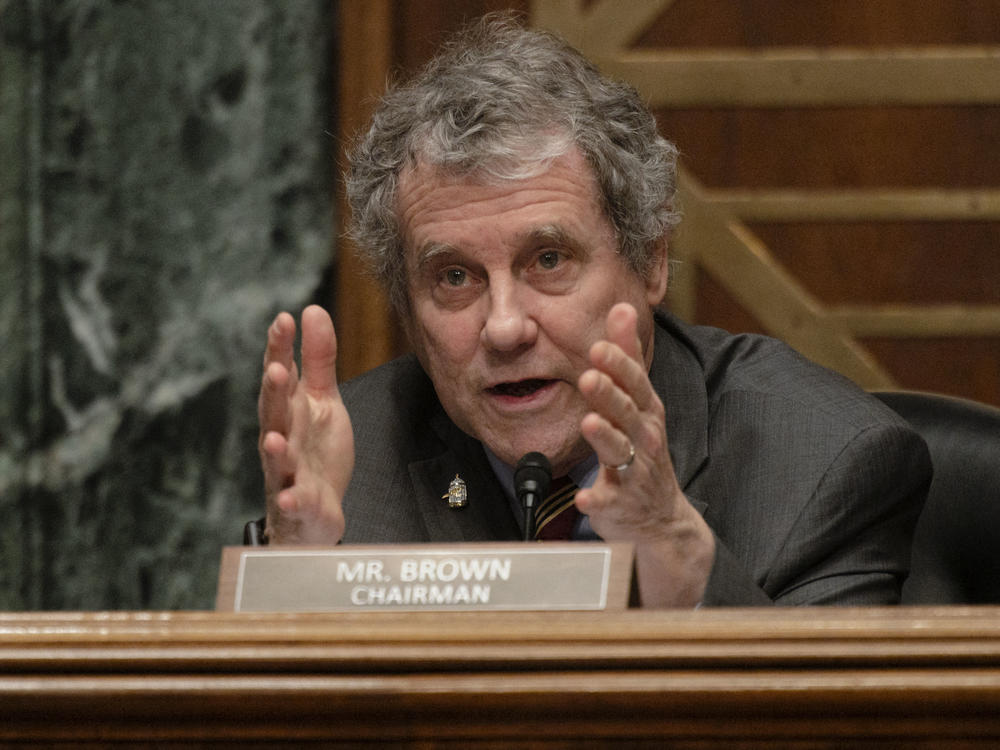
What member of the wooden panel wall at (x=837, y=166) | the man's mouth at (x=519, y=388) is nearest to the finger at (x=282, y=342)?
the man's mouth at (x=519, y=388)

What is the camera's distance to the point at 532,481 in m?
1.40

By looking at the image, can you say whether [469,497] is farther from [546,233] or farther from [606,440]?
[606,440]

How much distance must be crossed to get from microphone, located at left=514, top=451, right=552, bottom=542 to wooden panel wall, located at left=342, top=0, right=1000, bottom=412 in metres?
1.52

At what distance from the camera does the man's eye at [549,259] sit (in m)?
1.70

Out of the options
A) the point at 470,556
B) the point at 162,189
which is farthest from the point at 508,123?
the point at 162,189

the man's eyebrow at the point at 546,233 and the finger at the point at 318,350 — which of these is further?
the man's eyebrow at the point at 546,233

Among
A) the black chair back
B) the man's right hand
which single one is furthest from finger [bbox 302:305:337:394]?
the black chair back

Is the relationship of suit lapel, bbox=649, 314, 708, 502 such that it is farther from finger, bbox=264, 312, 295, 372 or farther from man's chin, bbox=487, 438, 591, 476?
finger, bbox=264, 312, 295, 372

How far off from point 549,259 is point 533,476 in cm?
39

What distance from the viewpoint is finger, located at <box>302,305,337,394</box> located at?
1.42 meters

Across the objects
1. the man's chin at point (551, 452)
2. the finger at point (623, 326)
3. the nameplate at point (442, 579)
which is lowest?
the man's chin at point (551, 452)

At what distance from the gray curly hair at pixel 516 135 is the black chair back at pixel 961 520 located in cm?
47

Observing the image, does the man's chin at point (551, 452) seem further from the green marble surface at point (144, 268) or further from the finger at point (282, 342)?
the green marble surface at point (144, 268)

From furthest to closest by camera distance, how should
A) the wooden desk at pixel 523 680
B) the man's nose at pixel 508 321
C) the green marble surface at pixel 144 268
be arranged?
the green marble surface at pixel 144 268 → the man's nose at pixel 508 321 → the wooden desk at pixel 523 680
